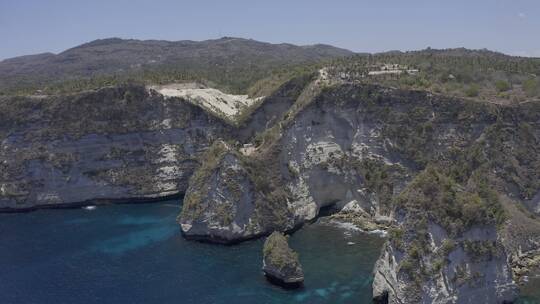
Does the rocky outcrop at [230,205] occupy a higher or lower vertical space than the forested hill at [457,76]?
lower

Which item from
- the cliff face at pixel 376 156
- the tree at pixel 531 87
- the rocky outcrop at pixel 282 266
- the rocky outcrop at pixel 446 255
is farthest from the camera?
the tree at pixel 531 87

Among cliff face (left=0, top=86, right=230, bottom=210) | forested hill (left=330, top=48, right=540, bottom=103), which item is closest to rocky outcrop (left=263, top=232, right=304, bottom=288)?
forested hill (left=330, top=48, right=540, bottom=103)

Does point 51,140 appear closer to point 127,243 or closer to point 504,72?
point 127,243

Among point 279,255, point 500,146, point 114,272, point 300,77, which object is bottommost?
point 114,272

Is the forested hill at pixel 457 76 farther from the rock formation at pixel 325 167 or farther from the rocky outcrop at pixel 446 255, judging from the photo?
the rocky outcrop at pixel 446 255

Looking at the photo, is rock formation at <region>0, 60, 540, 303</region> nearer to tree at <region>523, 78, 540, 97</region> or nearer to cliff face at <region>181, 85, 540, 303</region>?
cliff face at <region>181, 85, 540, 303</region>

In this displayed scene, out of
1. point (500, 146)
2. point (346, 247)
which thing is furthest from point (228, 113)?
point (500, 146)

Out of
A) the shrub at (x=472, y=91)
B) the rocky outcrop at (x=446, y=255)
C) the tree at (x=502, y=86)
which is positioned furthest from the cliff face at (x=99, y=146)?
the rocky outcrop at (x=446, y=255)

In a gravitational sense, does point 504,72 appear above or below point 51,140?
above
